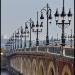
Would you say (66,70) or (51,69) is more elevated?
(66,70)

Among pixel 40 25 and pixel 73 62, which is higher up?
pixel 40 25

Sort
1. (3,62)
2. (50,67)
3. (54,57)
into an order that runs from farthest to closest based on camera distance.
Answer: (3,62) → (50,67) → (54,57)

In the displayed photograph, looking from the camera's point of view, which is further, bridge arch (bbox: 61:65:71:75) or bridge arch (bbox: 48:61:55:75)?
bridge arch (bbox: 48:61:55:75)

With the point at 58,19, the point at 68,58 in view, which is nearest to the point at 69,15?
the point at 58,19

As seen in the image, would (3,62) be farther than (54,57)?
Yes

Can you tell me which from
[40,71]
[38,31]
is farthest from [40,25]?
[40,71]

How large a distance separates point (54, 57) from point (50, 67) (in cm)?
340

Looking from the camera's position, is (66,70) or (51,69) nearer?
(66,70)

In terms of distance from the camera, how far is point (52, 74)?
46.0 meters

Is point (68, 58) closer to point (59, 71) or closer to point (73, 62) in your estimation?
point (73, 62)

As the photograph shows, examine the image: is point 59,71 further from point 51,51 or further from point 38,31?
point 38,31

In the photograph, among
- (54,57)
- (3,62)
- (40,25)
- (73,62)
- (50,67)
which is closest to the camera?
(73,62)

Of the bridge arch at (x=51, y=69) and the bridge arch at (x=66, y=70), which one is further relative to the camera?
the bridge arch at (x=51, y=69)

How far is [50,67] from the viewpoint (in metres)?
45.1
